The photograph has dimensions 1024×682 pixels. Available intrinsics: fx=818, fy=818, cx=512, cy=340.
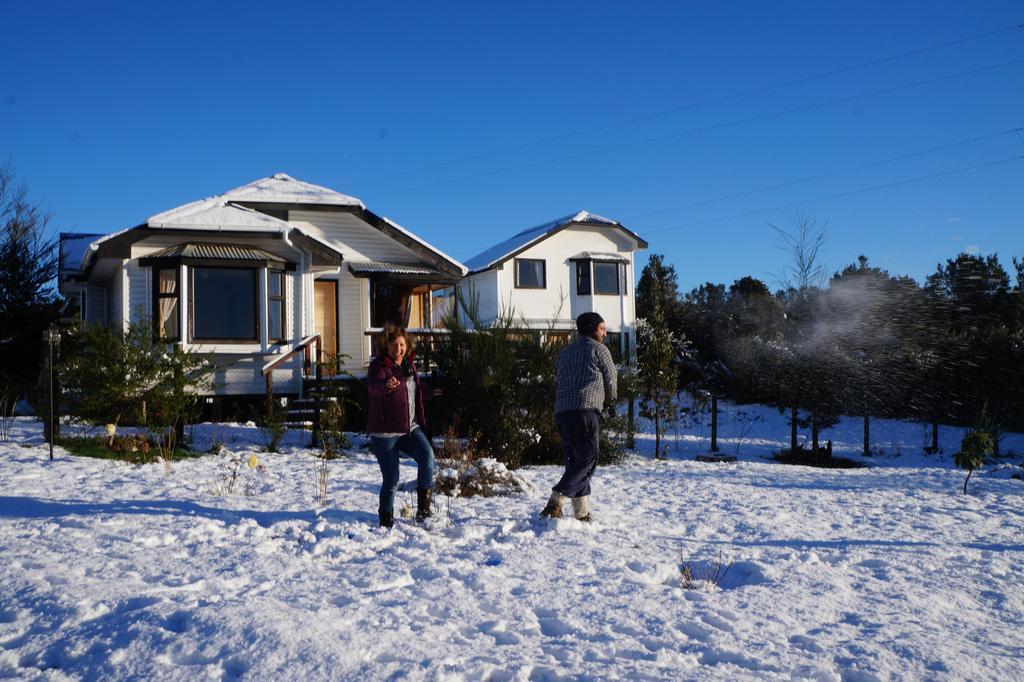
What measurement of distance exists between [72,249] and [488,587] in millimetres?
21053

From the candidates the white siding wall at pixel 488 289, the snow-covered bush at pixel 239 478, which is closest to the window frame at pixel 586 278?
the white siding wall at pixel 488 289

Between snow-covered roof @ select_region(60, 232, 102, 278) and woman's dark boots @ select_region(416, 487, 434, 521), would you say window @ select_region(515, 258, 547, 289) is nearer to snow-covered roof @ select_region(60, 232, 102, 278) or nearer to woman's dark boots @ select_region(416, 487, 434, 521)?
snow-covered roof @ select_region(60, 232, 102, 278)

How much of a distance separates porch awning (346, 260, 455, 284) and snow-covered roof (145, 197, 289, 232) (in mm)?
3347

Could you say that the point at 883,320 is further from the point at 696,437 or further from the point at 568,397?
the point at 568,397

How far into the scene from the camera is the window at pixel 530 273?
111 ft

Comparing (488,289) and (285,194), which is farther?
(488,289)

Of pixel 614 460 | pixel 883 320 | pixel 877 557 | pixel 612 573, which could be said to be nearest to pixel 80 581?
pixel 612 573

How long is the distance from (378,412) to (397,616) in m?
2.42

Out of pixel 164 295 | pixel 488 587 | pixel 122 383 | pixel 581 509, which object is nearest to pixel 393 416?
pixel 581 509

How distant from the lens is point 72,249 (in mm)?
22109

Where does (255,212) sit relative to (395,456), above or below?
above

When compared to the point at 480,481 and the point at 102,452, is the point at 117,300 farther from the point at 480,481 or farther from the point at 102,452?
the point at 480,481

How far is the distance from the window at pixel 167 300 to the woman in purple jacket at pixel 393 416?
11163 millimetres

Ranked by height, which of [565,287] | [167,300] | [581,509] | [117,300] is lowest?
[581,509]
